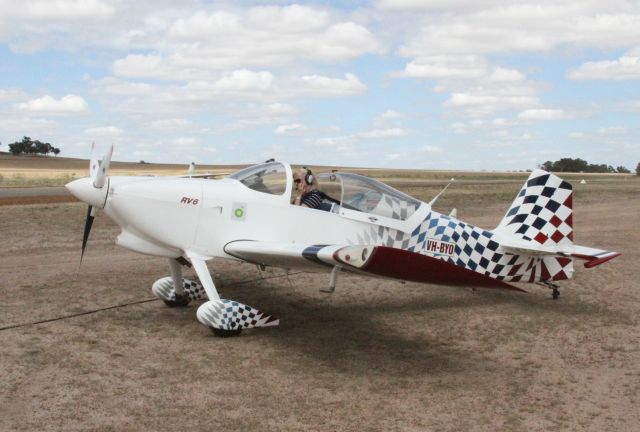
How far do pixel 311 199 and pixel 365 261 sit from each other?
2706 millimetres

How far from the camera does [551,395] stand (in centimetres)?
594

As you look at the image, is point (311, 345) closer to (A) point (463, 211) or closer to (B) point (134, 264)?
(B) point (134, 264)

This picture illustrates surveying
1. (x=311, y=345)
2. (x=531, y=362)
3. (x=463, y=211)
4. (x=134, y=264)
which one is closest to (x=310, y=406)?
(x=311, y=345)

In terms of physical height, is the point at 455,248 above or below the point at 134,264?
above

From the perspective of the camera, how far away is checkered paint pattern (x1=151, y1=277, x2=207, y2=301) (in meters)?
8.96

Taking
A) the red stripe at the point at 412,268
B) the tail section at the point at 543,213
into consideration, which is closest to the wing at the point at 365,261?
the red stripe at the point at 412,268

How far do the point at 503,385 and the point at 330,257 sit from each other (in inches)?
81.9

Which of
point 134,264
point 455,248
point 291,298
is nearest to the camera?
point 455,248

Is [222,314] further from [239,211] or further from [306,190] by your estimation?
[306,190]

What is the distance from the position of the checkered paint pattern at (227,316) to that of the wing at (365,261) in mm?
616

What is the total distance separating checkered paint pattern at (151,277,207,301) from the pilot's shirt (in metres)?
2.21

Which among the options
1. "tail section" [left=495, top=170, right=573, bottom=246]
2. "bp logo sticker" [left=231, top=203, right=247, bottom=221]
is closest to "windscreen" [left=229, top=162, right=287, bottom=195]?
"bp logo sticker" [left=231, top=203, right=247, bottom=221]

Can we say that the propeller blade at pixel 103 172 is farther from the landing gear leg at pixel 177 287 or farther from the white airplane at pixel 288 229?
the landing gear leg at pixel 177 287

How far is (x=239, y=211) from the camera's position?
7977 millimetres
